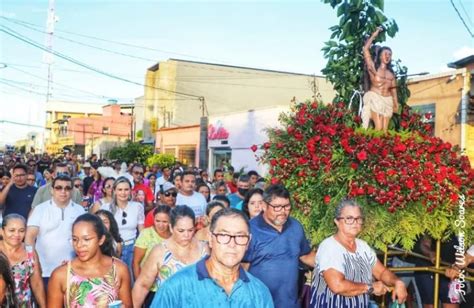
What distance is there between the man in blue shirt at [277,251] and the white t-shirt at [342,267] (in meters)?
0.33

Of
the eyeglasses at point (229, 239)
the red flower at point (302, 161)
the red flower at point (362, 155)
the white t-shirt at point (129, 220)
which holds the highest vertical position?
the red flower at point (362, 155)

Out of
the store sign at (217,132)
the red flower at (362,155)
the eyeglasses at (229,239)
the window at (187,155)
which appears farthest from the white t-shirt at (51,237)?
the window at (187,155)

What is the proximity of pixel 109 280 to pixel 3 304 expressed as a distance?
0.78 m

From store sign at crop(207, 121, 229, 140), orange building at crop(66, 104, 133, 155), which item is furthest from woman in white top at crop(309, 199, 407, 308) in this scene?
orange building at crop(66, 104, 133, 155)

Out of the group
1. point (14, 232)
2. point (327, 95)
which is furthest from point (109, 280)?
point (327, 95)

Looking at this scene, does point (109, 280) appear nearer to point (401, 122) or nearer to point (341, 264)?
point (341, 264)

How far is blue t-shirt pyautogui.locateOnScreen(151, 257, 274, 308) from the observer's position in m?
2.39

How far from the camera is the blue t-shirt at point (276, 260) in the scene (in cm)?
412

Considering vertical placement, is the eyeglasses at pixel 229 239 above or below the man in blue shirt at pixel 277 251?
above

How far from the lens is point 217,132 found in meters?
27.9

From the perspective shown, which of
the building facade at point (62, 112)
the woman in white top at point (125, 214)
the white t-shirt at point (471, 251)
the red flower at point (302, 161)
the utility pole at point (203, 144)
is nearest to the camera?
the red flower at point (302, 161)

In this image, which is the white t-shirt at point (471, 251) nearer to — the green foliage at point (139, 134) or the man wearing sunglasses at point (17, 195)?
the man wearing sunglasses at point (17, 195)

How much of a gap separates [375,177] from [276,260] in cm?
103

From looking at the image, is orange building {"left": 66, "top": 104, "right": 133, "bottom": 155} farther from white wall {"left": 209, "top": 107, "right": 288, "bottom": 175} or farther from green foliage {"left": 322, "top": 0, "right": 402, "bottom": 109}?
green foliage {"left": 322, "top": 0, "right": 402, "bottom": 109}
